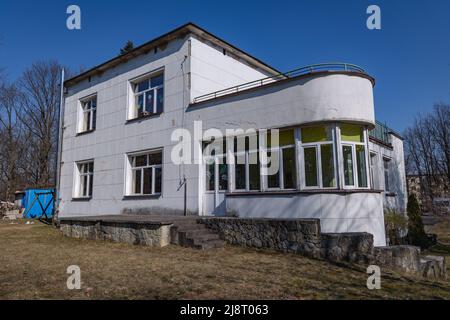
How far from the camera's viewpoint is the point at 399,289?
5.75m

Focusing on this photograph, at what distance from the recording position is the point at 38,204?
2275cm

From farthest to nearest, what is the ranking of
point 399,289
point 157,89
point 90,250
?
point 157,89, point 90,250, point 399,289

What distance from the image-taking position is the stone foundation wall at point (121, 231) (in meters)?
9.62

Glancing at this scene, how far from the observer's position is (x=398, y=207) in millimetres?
16672

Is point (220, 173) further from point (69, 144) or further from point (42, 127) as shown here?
point (42, 127)

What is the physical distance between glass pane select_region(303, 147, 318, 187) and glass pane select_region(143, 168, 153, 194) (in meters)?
7.39

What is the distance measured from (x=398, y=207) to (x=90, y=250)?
1491cm

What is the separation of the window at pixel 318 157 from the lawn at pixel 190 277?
90.6 inches

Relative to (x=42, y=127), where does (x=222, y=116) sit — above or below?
below

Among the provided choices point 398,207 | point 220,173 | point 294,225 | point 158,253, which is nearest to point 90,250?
point 158,253

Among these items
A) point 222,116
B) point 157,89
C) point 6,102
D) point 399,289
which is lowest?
point 399,289

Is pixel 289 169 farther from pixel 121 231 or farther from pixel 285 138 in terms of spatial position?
pixel 121 231

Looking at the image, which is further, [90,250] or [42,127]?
[42,127]
